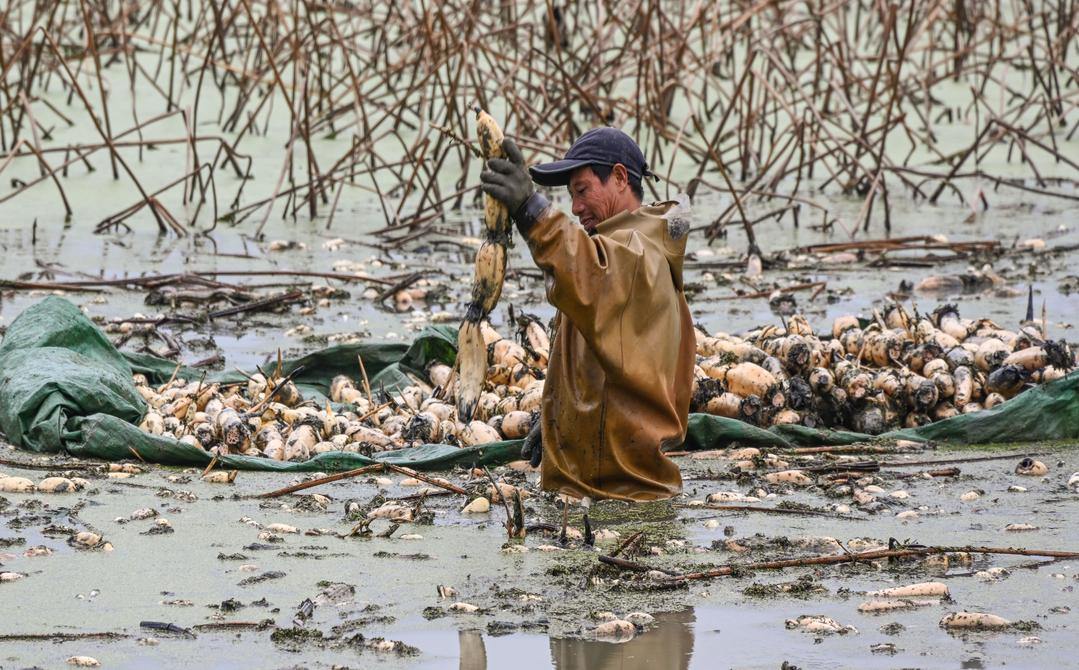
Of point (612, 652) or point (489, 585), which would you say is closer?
point (612, 652)

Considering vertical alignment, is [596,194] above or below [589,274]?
above

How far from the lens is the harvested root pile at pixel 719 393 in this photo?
17.1 feet

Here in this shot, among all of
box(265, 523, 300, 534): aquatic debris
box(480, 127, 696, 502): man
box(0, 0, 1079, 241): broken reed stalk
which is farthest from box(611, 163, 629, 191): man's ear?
box(0, 0, 1079, 241): broken reed stalk

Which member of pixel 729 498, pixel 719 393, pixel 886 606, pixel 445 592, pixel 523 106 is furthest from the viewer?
pixel 523 106

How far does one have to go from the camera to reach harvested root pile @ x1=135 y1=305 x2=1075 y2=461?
522 centimetres

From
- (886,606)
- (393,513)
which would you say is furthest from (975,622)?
(393,513)

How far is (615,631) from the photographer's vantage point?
3129 millimetres

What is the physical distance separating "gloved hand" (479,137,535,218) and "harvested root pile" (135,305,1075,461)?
55.6 inches

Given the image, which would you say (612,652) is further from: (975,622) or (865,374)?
(865,374)

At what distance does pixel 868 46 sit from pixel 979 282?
15.8 feet

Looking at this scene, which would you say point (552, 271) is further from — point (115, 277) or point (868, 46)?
point (868, 46)

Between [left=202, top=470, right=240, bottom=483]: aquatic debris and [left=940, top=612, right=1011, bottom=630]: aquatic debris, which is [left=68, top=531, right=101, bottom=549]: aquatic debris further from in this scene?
[left=940, top=612, right=1011, bottom=630]: aquatic debris

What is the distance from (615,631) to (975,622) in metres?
0.74

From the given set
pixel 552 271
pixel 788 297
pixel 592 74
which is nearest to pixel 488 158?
pixel 552 271
